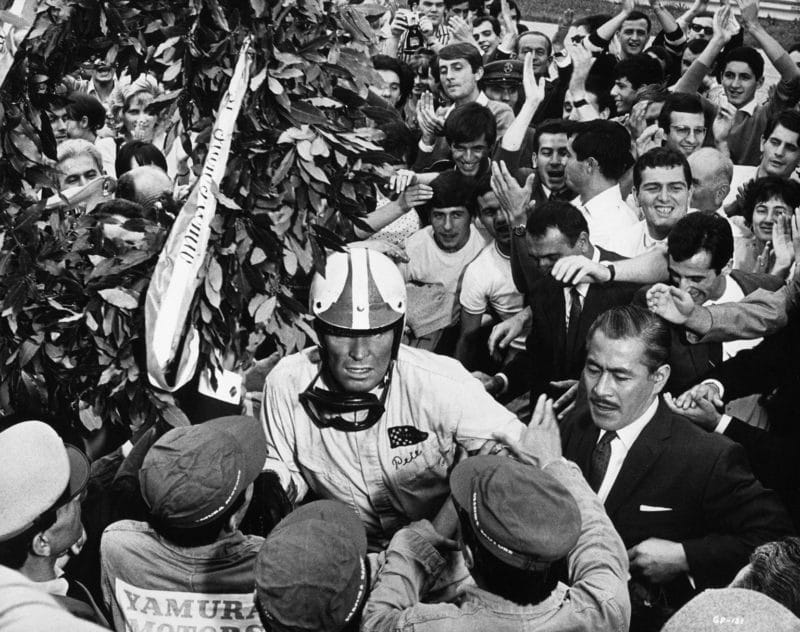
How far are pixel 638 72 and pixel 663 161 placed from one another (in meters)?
2.85

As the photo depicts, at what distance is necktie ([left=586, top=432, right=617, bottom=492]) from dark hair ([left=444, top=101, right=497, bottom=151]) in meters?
2.59

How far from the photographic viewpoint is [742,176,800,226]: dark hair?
5.68 meters

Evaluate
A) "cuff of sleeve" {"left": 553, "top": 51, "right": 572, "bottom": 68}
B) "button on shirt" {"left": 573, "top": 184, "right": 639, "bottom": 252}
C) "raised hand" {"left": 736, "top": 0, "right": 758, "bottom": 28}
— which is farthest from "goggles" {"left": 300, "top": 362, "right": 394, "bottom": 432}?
"cuff of sleeve" {"left": 553, "top": 51, "right": 572, "bottom": 68}

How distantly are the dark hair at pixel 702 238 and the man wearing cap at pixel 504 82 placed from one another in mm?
3087

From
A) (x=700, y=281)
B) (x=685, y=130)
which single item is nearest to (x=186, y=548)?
(x=700, y=281)

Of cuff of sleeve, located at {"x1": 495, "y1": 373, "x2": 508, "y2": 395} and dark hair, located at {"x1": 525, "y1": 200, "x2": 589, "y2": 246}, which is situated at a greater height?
dark hair, located at {"x1": 525, "y1": 200, "x2": 589, "y2": 246}

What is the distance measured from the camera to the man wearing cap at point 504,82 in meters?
7.73

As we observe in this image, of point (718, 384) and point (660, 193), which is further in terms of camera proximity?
point (660, 193)

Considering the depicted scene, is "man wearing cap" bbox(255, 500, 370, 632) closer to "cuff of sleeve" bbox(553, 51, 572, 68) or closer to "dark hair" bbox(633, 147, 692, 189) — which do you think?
"dark hair" bbox(633, 147, 692, 189)

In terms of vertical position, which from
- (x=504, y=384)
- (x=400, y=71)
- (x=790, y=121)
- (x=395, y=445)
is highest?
(x=790, y=121)

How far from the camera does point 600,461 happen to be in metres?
4.17

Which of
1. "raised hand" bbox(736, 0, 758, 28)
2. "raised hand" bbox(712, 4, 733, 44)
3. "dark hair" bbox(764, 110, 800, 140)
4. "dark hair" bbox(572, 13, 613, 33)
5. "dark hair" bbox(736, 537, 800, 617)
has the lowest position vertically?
"dark hair" bbox(572, 13, 613, 33)

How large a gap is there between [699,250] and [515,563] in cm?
229

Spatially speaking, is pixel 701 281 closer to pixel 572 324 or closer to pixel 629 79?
pixel 572 324
